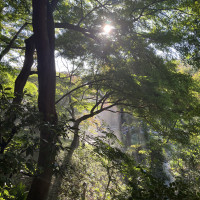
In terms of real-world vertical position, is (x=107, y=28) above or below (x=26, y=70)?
above

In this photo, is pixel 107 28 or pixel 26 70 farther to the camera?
pixel 107 28

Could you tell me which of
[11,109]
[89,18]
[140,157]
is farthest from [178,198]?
[140,157]

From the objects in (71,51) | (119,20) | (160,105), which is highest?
(71,51)

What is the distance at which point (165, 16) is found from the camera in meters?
4.99

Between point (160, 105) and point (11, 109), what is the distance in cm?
373

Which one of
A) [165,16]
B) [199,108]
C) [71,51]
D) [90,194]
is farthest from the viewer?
[71,51]

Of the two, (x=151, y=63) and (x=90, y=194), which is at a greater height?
(x=151, y=63)

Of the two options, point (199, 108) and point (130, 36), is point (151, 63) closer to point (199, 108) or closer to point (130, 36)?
point (130, 36)

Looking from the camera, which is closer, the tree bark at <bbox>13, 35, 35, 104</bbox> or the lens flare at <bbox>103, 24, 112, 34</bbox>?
the tree bark at <bbox>13, 35, 35, 104</bbox>

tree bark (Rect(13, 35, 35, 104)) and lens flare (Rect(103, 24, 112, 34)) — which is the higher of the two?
lens flare (Rect(103, 24, 112, 34))

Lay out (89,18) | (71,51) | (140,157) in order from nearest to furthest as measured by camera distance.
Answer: (89,18)
(71,51)
(140,157)

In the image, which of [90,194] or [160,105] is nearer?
[160,105]

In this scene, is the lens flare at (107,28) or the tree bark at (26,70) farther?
the lens flare at (107,28)

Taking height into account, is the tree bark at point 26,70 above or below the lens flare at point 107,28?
below
